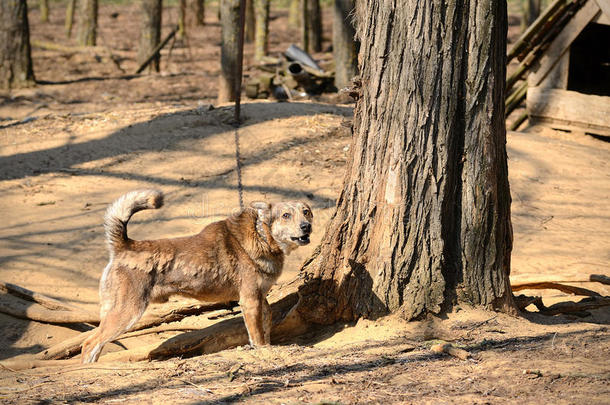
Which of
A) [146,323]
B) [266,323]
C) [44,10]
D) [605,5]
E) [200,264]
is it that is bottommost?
[146,323]

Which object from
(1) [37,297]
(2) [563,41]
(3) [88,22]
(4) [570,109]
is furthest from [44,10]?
(1) [37,297]

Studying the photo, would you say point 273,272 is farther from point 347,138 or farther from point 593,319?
point 347,138

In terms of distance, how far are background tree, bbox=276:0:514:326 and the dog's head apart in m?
0.52

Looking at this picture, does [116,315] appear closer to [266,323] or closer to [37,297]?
[266,323]

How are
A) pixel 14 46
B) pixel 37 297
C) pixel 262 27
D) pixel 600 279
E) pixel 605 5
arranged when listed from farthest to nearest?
pixel 262 27 < pixel 14 46 < pixel 605 5 < pixel 600 279 < pixel 37 297

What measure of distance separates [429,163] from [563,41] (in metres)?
10.0

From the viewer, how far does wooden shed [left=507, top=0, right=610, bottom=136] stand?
1347 cm

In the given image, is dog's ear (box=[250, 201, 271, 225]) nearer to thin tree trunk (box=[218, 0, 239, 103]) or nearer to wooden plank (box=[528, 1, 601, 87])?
thin tree trunk (box=[218, 0, 239, 103])

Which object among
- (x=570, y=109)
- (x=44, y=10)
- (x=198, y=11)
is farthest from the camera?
(x=44, y=10)

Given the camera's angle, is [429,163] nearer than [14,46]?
Yes

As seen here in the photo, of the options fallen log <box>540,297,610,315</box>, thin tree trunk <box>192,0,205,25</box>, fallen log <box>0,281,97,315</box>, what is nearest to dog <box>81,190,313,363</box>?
fallen log <box>0,281,97,315</box>

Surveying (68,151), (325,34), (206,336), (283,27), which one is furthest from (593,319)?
(283,27)

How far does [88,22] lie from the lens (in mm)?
23656

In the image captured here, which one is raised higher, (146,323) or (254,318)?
(254,318)
